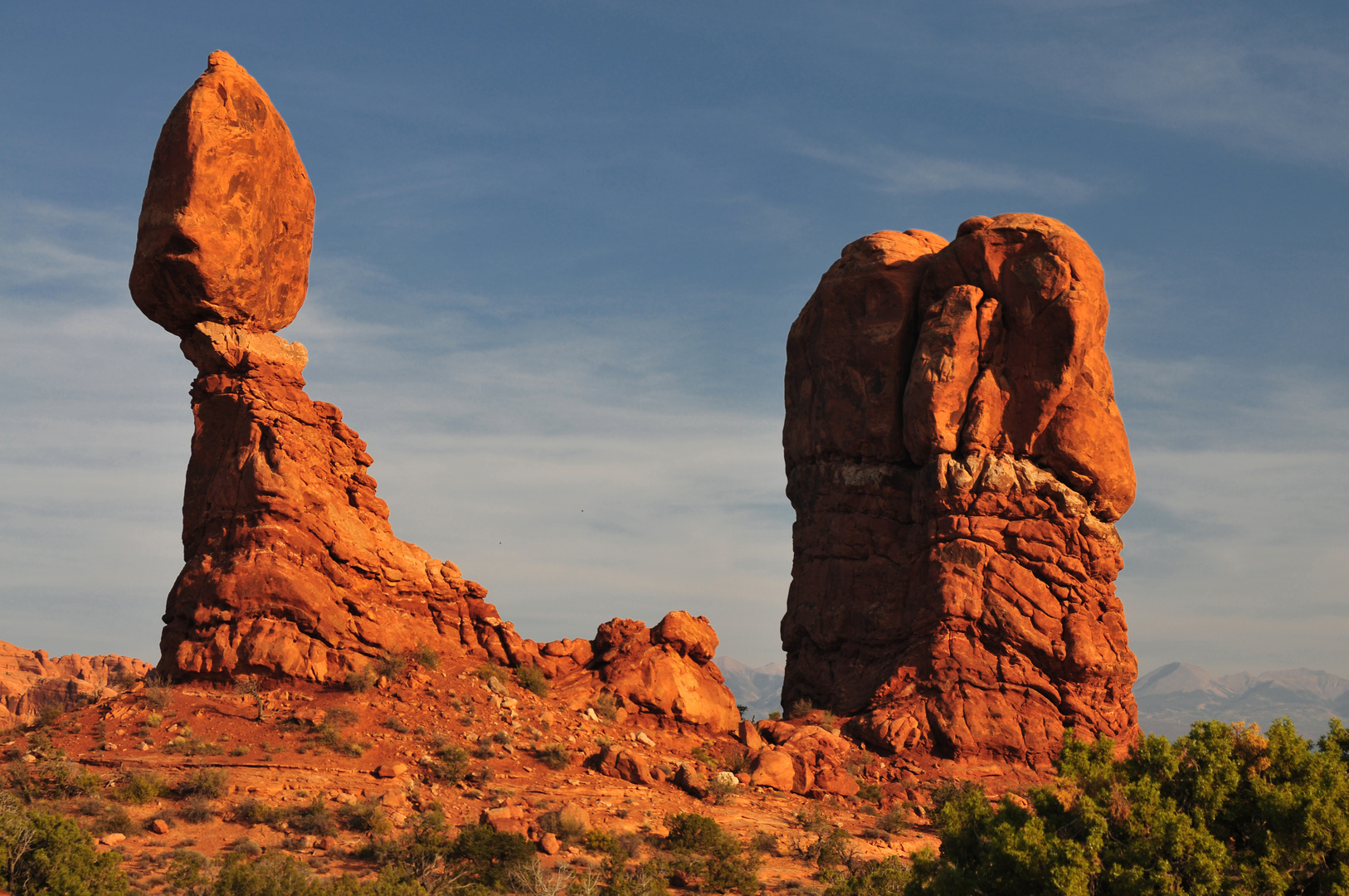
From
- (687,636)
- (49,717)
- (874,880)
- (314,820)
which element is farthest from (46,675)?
(874,880)

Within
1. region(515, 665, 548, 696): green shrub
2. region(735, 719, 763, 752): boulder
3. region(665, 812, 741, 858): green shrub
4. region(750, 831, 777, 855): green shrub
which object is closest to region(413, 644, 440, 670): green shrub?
region(515, 665, 548, 696): green shrub

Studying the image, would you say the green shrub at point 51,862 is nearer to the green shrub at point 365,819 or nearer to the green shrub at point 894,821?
the green shrub at point 365,819

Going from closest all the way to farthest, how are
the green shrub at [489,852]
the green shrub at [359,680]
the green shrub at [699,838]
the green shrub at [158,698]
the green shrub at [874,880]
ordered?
the green shrub at [874,880] < the green shrub at [489,852] < the green shrub at [699,838] < the green shrub at [158,698] < the green shrub at [359,680]

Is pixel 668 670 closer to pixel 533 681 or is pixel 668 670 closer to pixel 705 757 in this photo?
pixel 705 757

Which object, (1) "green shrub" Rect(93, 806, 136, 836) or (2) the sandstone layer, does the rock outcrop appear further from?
(1) "green shrub" Rect(93, 806, 136, 836)

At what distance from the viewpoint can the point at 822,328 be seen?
36.3 m

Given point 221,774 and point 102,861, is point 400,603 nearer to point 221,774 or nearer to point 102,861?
point 221,774

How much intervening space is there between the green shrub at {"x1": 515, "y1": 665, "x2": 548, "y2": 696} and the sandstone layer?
2.13 ft

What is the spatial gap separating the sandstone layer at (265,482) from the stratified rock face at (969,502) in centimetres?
569

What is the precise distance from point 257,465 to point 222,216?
5535 mm

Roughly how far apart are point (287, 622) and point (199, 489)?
403 cm

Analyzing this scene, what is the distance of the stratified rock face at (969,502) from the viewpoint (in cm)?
3056

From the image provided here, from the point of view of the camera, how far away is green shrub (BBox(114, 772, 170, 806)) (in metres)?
21.9

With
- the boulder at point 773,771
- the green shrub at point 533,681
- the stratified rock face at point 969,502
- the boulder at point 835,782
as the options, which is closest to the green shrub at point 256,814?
the green shrub at point 533,681
